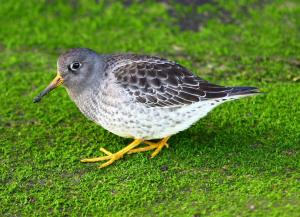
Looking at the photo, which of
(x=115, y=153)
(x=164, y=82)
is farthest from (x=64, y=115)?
(x=164, y=82)

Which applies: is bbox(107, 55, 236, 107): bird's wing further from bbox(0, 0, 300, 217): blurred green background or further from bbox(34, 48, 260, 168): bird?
bbox(0, 0, 300, 217): blurred green background

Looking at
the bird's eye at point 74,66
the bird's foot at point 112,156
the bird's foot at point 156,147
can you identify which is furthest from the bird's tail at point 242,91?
the bird's eye at point 74,66

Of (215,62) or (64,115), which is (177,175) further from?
(215,62)

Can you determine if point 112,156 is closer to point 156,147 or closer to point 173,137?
point 156,147

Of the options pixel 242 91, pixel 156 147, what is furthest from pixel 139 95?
pixel 242 91

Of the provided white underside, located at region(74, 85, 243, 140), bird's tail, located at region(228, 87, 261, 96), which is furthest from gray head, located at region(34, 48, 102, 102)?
bird's tail, located at region(228, 87, 261, 96)

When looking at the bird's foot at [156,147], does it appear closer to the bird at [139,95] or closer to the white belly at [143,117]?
the bird at [139,95]
